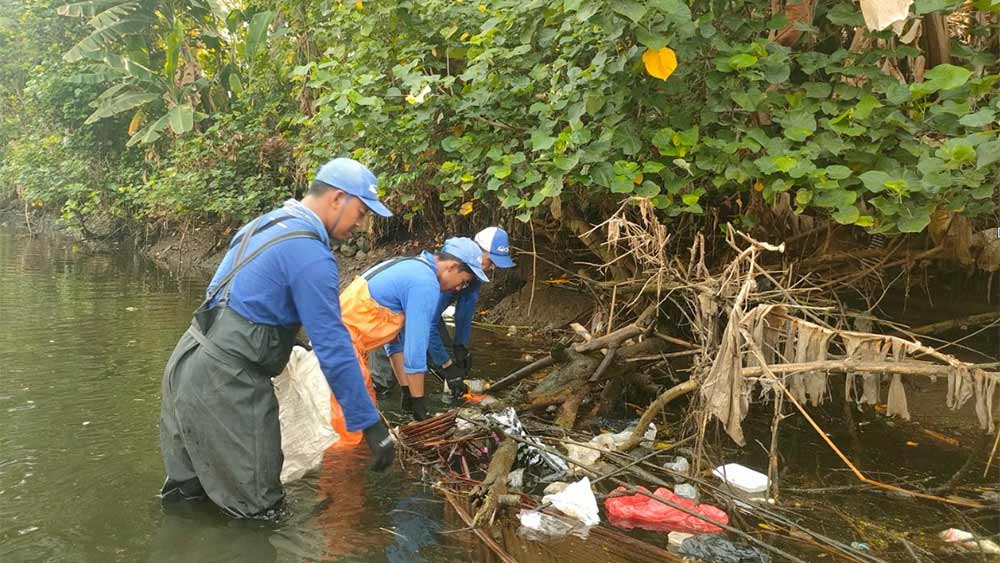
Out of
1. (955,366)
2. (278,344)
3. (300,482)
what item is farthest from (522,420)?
(955,366)

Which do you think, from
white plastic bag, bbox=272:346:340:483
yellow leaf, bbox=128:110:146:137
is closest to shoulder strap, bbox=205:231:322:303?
white plastic bag, bbox=272:346:340:483

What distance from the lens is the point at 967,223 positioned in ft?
16.8

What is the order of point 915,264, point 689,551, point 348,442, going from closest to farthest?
point 689,551 → point 348,442 → point 915,264

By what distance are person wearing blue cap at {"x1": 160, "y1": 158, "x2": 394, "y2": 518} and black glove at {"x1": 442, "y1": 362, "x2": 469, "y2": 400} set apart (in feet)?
7.82

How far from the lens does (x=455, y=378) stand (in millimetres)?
5895

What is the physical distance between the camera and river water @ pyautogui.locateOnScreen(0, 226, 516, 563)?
138 inches

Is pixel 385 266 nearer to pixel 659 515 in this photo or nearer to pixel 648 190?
pixel 648 190

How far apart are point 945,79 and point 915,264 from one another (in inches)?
80.6

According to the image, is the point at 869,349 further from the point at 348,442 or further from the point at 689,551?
the point at 348,442

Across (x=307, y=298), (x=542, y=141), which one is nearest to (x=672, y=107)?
(x=542, y=141)

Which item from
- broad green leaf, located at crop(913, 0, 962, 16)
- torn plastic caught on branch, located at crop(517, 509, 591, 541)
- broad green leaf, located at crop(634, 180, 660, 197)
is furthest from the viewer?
broad green leaf, located at crop(634, 180, 660, 197)

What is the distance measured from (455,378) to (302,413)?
217 centimetres

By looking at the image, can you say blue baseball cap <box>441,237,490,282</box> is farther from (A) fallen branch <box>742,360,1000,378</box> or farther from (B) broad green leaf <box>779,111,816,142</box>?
(B) broad green leaf <box>779,111,816,142</box>

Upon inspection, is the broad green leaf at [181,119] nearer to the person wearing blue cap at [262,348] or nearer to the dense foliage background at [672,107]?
the dense foliage background at [672,107]
